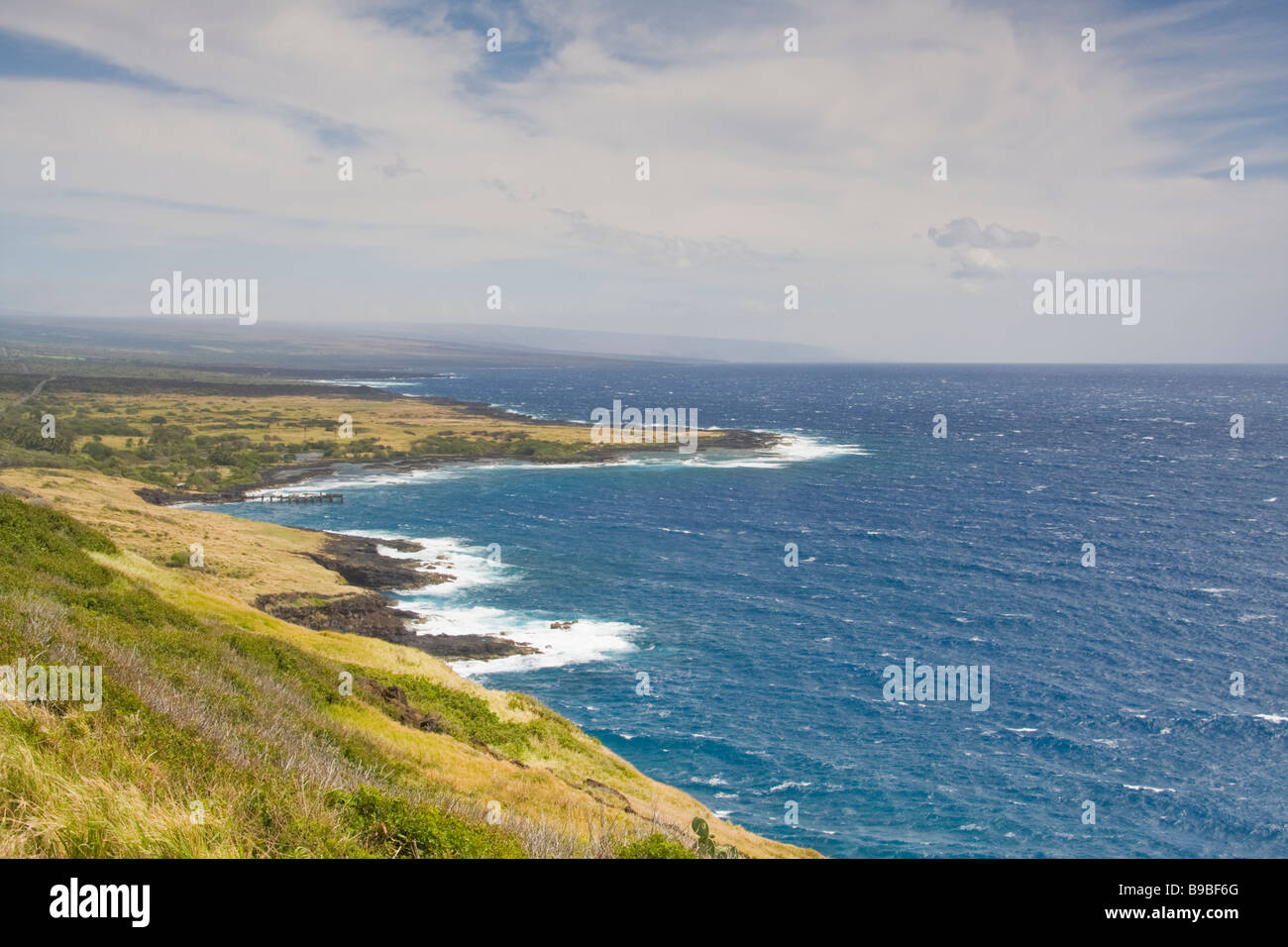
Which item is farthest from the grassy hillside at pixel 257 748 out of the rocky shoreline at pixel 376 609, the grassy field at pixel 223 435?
the grassy field at pixel 223 435

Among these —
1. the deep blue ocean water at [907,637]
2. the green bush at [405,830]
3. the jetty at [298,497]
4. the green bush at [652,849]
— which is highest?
the green bush at [405,830]

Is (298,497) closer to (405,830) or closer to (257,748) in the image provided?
(257,748)

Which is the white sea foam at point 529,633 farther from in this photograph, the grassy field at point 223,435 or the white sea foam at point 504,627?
the grassy field at point 223,435

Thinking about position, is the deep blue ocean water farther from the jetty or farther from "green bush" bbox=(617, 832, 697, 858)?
"green bush" bbox=(617, 832, 697, 858)

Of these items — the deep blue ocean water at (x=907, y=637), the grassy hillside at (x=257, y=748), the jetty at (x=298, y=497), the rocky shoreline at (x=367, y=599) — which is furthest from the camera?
the jetty at (x=298, y=497)

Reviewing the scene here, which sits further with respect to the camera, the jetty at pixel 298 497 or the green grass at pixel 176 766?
the jetty at pixel 298 497
